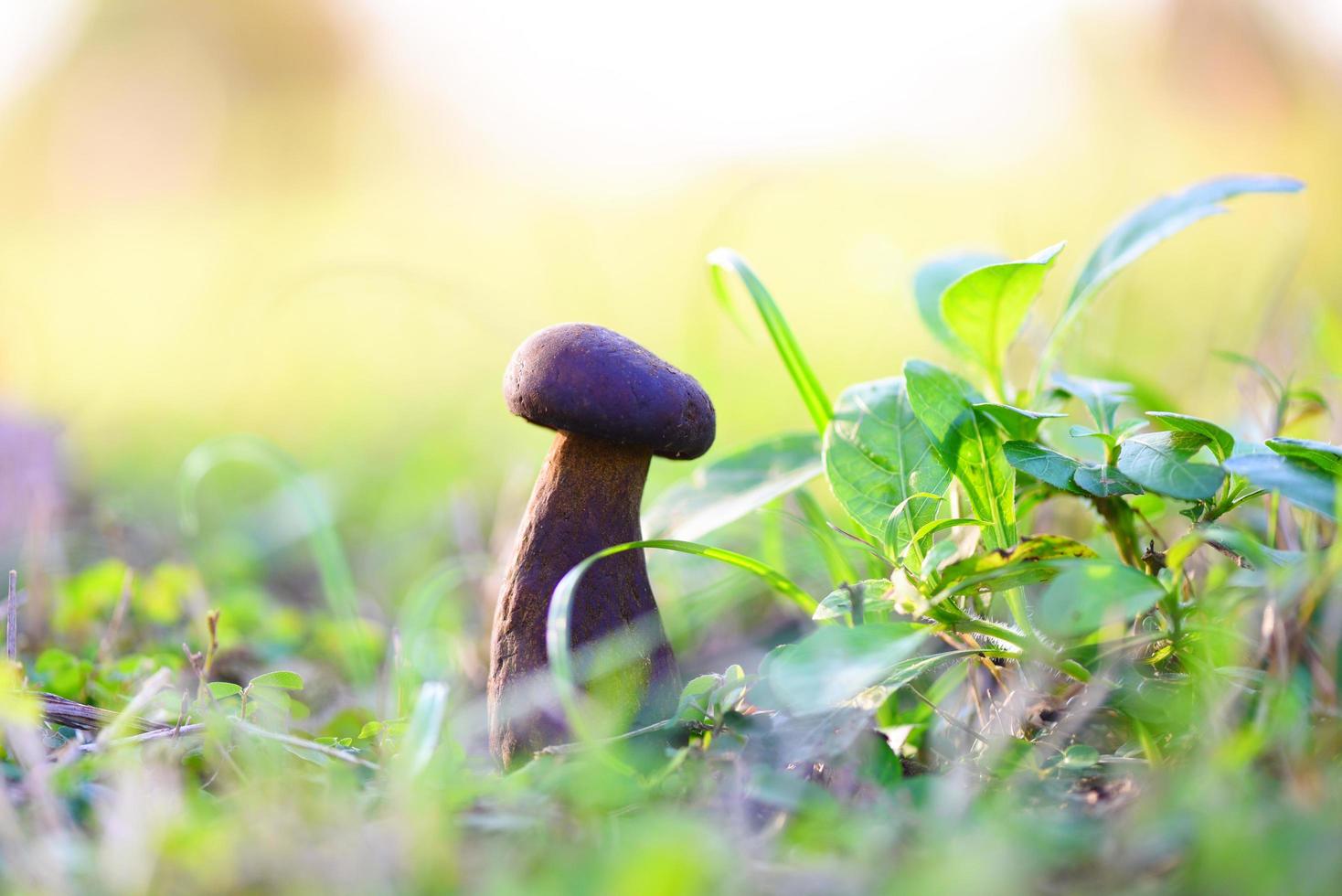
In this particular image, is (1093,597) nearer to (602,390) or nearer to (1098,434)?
(1098,434)

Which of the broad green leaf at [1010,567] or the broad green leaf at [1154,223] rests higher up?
the broad green leaf at [1154,223]

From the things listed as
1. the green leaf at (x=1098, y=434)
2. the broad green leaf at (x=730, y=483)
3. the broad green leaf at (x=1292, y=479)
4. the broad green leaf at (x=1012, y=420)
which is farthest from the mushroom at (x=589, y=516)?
the broad green leaf at (x=1292, y=479)

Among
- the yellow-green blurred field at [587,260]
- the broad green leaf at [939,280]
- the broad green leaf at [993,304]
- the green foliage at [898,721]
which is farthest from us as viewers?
the yellow-green blurred field at [587,260]

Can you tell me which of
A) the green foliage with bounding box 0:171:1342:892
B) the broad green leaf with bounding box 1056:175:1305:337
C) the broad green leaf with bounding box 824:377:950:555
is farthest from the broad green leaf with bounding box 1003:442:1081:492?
the broad green leaf with bounding box 1056:175:1305:337

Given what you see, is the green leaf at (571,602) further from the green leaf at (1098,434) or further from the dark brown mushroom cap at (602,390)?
the green leaf at (1098,434)

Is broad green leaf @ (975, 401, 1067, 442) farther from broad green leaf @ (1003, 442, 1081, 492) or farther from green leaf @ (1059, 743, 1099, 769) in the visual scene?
green leaf @ (1059, 743, 1099, 769)

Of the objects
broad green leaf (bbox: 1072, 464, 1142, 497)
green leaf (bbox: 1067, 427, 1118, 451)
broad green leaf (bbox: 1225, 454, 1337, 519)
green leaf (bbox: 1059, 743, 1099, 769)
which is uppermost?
green leaf (bbox: 1067, 427, 1118, 451)

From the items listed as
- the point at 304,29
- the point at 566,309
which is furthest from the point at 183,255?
the point at 304,29
